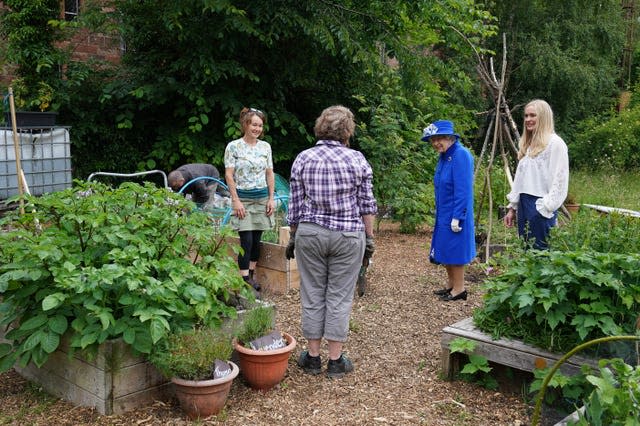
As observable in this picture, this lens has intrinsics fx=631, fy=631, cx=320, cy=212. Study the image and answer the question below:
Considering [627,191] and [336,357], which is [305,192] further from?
[627,191]

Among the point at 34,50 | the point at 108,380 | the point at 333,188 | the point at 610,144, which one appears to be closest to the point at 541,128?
the point at 333,188

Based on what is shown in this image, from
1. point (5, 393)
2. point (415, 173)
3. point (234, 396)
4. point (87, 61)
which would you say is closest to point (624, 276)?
point (234, 396)

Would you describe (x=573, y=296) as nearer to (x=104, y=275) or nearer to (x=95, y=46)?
(x=104, y=275)

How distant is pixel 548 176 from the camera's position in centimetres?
520

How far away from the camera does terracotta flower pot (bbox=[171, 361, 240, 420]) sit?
11.0 feet

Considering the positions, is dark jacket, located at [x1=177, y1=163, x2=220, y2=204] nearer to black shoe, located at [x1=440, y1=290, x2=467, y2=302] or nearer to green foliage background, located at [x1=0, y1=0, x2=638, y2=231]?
green foliage background, located at [x1=0, y1=0, x2=638, y2=231]

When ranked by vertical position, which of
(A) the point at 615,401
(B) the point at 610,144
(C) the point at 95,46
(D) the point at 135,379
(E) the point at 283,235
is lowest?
(D) the point at 135,379

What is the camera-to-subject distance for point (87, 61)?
30.3 feet

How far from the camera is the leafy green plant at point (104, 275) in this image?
3.25 m

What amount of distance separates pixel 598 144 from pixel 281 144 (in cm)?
1502

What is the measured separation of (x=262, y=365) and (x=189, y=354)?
607mm

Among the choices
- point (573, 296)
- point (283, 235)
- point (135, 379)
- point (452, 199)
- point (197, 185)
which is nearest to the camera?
point (135, 379)

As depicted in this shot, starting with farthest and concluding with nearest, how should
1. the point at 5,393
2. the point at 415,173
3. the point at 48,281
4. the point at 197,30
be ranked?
the point at 415,173, the point at 197,30, the point at 5,393, the point at 48,281

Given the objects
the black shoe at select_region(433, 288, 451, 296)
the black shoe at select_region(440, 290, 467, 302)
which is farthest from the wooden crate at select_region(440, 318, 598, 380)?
the black shoe at select_region(433, 288, 451, 296)
